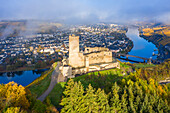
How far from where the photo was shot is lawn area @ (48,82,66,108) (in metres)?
15.8

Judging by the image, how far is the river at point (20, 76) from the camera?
105ft

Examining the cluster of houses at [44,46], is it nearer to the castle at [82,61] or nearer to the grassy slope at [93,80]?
the castle at [82,61]

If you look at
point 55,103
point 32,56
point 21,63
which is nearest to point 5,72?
point 21,63

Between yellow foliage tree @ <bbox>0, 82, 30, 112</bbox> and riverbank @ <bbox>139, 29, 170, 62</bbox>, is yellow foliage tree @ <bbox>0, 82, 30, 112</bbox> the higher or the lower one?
the lower one

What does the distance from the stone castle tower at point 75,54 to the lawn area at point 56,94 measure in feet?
15.5

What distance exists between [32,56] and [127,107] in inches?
1664

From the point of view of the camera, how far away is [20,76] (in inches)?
1388

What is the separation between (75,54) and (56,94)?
7278 mm

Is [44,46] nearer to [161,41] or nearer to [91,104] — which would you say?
[91,104]

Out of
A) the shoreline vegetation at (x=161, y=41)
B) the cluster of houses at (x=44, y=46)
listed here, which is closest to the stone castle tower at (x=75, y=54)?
the cluster of houses at (x=44, y=46)

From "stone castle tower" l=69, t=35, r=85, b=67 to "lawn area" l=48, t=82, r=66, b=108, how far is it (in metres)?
4.71

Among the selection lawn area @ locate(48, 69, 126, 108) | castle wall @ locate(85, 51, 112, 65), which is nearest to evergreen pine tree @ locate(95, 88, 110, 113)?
lawn area @ locate(48, 69, 126, 108)

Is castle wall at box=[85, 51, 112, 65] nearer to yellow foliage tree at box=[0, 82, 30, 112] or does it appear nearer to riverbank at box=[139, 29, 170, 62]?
yellow foliage tree at box=[0, 82, 30, 112]

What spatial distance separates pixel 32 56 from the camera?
A: 49281mm
